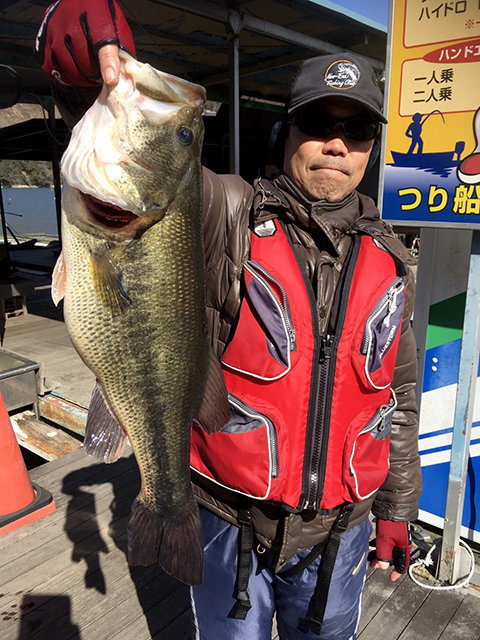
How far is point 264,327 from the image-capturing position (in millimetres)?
1619

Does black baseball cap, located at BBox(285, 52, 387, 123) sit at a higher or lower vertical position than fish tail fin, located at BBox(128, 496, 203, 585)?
higher

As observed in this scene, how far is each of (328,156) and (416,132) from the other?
4.29 feet

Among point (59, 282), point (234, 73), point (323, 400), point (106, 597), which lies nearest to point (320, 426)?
point (323, 400)

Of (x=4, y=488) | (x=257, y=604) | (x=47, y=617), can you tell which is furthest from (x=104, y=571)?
(x=257, y=604)

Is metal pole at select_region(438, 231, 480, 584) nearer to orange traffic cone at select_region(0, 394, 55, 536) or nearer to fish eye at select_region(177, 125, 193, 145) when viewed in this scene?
fish eye at select_region(177, 125, 193, 145)

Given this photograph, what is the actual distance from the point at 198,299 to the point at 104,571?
2368 mm

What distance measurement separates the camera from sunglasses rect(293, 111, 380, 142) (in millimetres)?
1680

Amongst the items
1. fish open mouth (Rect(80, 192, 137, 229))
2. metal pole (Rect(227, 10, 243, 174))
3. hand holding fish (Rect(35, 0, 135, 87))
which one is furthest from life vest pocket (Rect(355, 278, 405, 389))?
metal pole (Rect(227, 10, 243, 174))

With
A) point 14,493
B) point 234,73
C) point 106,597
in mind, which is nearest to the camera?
point 106,597

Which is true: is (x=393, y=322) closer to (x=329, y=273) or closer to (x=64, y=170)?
(x=329, y=273)

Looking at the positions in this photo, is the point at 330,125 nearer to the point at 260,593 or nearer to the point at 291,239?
the point at 291,239

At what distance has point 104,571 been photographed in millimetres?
3012

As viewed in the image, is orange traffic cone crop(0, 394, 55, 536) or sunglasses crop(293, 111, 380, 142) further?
orange traffic cone crop(0, 394, 55, 536)

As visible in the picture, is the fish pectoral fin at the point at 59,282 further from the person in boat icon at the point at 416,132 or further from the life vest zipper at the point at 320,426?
the person in boat icon at the point at 416,132
